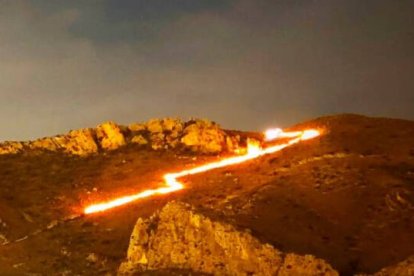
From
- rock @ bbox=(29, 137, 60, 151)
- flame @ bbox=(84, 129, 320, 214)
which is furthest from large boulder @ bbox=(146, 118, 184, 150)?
rock @ bbox=(29, 137, 60, 151)

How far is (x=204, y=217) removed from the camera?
1118 inches

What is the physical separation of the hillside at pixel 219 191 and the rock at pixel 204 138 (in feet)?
0.42

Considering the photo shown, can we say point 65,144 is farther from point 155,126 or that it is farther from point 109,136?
point 155,126

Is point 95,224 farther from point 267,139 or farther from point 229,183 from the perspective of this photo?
point 267,139

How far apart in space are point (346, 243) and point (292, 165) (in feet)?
49.1

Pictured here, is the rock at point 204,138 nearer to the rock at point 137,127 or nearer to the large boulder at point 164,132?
the large boulder at point 164,132

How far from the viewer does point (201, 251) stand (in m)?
27.9

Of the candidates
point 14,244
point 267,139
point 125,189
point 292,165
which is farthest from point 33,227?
point 267,139

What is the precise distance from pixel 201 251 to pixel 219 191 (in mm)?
15152

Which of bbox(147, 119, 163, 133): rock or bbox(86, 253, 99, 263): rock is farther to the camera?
bbox(147, 119, 163, 133): rock

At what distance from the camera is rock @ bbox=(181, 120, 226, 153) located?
210ft

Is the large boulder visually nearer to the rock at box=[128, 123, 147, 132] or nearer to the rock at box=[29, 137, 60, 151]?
the rock at box=[128, 123, 147, 132]

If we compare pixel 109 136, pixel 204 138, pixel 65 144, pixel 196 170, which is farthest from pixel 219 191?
pixel 65 144

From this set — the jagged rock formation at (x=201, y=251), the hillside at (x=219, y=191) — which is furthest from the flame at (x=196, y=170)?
the jagged rock formation at (x=201, y=251)
